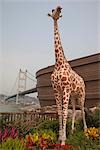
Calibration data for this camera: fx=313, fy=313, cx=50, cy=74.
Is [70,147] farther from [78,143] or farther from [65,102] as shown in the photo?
[65,102]

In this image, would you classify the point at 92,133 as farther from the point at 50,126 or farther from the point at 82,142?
the point at 50,126

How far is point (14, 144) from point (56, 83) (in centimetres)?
167

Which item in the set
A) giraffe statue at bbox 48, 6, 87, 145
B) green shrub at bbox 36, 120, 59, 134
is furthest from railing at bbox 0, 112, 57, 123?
giraffe statue at bbox 48, 6, 87, 145

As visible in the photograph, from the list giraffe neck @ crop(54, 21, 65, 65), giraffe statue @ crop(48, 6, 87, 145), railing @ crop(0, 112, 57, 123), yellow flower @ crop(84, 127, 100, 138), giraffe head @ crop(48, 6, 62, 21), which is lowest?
yellow flower @ crop(84, 127, 100, 138)

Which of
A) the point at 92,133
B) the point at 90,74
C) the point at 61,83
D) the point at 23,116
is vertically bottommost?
the point at 92,133

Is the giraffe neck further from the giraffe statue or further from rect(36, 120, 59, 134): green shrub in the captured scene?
rect(36, 120, 59, 134): green shrub

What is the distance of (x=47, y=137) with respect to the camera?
4922 millimetres

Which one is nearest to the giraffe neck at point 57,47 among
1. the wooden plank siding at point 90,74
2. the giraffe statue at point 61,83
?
the giraffe statue at point 61,83

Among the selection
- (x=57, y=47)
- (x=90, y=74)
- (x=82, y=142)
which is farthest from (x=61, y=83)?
(x=90, y=74)

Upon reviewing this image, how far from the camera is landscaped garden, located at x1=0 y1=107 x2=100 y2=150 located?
13.3 ft

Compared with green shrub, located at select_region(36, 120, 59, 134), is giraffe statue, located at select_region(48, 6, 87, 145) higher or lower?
higher

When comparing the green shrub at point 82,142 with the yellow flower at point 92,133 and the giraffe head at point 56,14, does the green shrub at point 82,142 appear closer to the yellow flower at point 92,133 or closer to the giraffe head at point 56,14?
the yellow flower at point 92,133

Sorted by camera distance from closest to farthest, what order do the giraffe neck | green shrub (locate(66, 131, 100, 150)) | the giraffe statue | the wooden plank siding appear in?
green shrub (locate(66, 131, 100, 150)) < the giraffe statue < the giraffe neck < the wooden plank siding

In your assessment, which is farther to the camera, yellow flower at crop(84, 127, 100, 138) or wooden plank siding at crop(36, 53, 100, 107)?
wooden plank siding at crop(36, 53, 100, 107)
